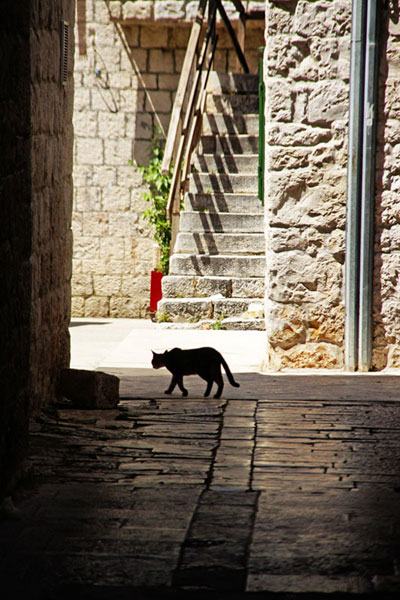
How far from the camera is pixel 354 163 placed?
6.43 meters

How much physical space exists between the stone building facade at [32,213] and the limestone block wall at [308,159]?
145 centimetres

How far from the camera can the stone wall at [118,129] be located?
1226cm

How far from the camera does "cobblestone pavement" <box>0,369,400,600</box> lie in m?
2.71

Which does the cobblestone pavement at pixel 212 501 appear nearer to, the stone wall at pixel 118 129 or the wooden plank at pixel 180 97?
the wooden plank at pixel 180 97

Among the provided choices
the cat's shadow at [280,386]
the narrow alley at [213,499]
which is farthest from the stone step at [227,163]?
the narrow alley at [213,499]

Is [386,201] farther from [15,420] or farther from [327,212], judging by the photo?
[15,420]

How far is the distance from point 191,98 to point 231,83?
808 millimetres

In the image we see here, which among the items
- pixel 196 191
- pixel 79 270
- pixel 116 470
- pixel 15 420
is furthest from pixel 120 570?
pixel 79 270

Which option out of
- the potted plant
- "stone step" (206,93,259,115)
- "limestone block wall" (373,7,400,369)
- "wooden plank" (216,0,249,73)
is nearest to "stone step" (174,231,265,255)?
"stone step" (206,93,259,115)

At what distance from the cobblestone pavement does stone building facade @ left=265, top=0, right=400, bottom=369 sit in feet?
3.70

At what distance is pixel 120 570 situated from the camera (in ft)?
9.06

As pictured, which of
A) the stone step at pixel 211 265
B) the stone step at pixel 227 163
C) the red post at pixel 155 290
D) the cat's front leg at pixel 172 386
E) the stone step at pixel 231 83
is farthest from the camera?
the red post at pixel 155 290

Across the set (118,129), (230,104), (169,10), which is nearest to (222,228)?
(230,104)

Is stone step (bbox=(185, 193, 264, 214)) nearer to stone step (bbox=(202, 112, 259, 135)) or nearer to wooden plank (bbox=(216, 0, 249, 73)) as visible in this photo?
stone step (bbox=(202, 112, 259, 135))
